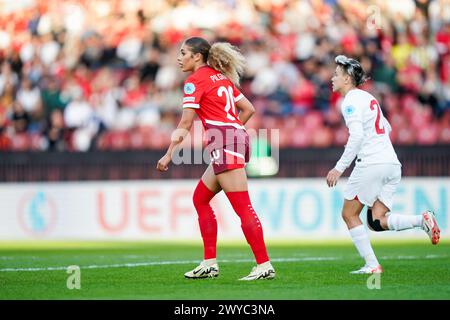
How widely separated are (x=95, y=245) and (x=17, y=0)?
303 inches

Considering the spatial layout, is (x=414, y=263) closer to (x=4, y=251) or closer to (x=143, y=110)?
(x=4, y=251)

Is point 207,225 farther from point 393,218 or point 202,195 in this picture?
point 393,218

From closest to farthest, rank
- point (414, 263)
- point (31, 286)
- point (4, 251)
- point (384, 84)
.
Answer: point (31, 286) < point (414, 263) < point (4, 251) < point (384, 84)

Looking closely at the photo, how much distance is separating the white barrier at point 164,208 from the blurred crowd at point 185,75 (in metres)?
0.96

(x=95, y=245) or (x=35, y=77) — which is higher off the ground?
(x=35, y=77)

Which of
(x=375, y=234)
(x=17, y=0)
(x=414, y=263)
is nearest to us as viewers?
(x=414, y=263)

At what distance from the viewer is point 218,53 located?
955cm

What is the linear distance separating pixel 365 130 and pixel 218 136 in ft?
4.85

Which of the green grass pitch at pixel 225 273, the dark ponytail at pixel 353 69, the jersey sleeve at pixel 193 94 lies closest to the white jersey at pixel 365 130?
the dark ponytail at pixel 353 69

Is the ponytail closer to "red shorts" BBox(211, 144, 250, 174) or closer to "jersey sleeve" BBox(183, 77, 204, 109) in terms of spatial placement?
"jersey sleeve" BBox(183, 77, 204, 109)

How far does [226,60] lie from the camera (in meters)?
9.57

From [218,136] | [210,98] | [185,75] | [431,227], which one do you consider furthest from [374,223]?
[185,75]

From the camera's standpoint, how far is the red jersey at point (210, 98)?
9336 millimetres
